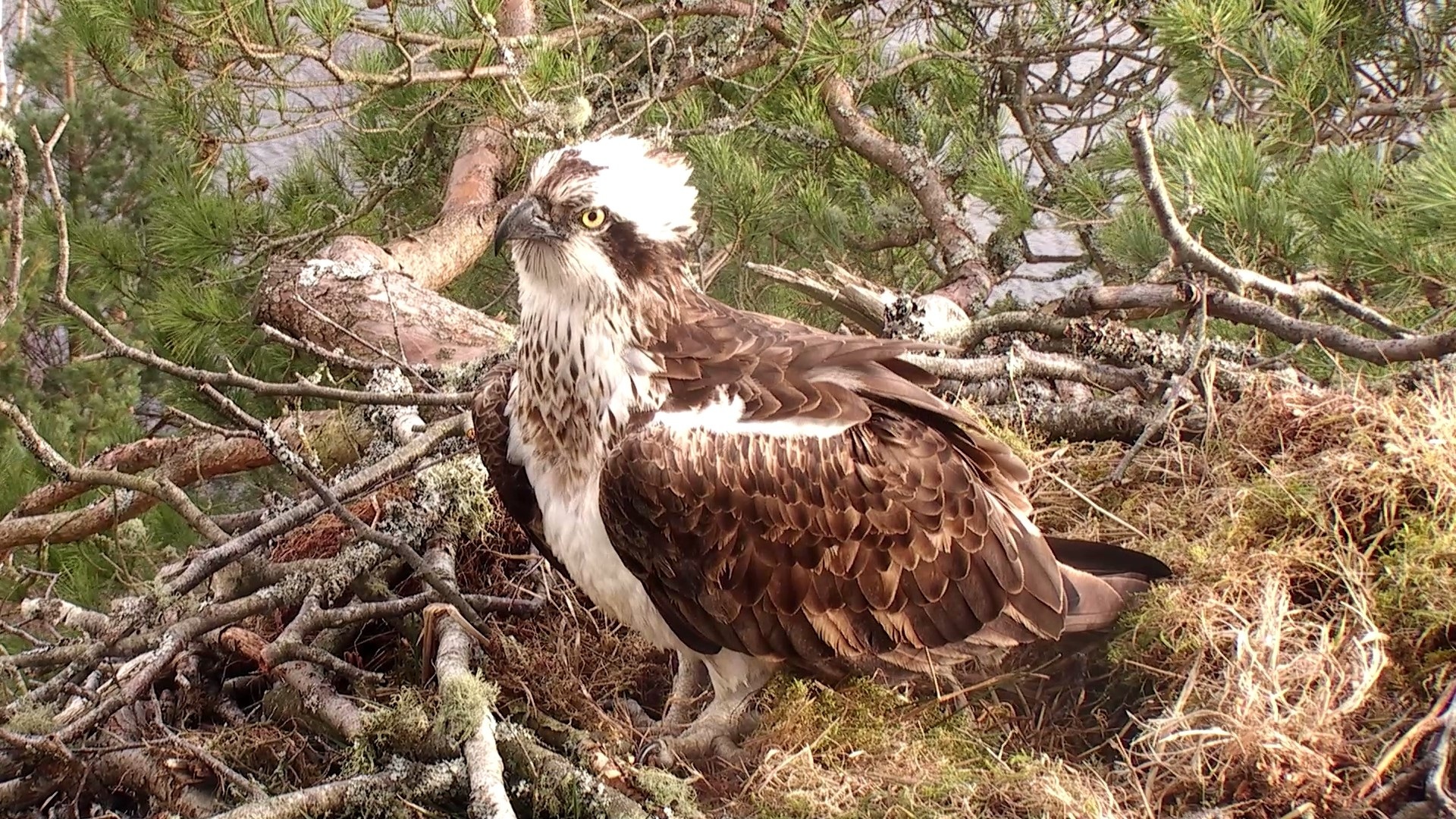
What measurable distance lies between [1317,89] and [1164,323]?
1.22 m

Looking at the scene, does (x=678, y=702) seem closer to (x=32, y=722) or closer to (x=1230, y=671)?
(x=1230, y=671)

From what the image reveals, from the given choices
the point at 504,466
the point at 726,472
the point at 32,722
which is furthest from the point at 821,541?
the point at 32,722

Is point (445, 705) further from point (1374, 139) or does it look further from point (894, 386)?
point (1374, 139)

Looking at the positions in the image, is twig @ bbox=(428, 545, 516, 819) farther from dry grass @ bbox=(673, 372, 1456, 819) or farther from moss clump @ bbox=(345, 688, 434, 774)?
dry grass @ bbox=(673, 372, 1456, 819)

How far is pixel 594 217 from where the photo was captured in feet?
8.36

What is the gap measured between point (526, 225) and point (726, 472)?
2.25 ft

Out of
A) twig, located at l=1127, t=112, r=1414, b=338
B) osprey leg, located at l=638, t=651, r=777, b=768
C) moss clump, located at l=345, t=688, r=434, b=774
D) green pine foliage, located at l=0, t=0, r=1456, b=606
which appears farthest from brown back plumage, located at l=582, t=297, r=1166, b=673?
green pine foliage, located at l=0, t=0, r=1456, b=606

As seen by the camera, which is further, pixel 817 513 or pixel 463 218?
pixel 463 218

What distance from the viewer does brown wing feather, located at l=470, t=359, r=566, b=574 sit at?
9.23 feet

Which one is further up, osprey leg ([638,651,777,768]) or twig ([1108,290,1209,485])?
twig ([1108,290,1209,485])

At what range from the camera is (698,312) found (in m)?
2.72

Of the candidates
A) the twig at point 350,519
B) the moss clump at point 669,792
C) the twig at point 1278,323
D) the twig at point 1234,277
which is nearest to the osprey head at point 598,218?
the twig at point 350,519

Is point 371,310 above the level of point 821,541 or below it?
above

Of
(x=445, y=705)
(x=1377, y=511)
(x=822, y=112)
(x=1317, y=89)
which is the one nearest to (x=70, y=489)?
(x=445, y=705)
